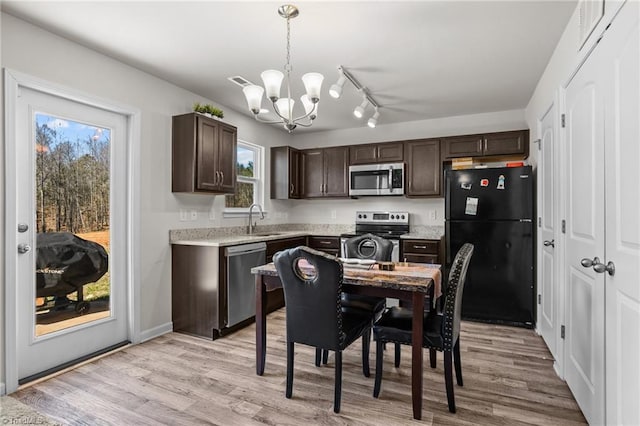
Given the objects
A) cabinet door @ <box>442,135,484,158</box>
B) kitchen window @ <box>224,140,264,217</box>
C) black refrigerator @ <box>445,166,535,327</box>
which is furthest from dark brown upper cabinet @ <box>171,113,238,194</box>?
cabinet door @ <box>442,135,484,158</box>

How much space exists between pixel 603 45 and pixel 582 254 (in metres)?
Result: 1.09

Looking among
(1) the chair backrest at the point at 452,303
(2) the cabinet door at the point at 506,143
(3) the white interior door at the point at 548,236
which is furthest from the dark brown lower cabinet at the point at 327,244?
(1) the chair backrest at the point at 452,303

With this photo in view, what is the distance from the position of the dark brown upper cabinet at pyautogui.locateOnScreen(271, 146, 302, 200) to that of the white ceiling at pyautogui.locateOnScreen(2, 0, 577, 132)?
151 centimetres

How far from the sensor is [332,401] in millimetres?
2137

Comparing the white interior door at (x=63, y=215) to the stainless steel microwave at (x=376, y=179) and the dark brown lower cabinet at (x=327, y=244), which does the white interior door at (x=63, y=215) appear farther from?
the stainless steel microwave at (x=376, y=179)

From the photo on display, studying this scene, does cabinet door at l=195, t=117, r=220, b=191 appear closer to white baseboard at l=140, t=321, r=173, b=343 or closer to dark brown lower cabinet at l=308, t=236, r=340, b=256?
white baseboard at l=140, t=321, r=173, b=343

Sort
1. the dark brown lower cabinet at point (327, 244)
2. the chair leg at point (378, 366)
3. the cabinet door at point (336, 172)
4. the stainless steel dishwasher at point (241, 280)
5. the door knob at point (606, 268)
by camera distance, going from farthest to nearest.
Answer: the cabinet door at point (336, 172) < the dark brown lower cabinet at point (327, 244) < the stainless steel dishwasher at point (241, 280) < the chair leg at point (378, 366) < the door knob at point (606, 268)

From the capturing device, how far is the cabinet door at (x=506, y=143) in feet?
13.3

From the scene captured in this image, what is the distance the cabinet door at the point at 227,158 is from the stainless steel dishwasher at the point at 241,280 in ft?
2.32

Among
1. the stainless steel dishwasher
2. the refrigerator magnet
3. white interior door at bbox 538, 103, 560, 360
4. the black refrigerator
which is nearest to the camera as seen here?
white interior door at bbox 538, 103, 560, 360

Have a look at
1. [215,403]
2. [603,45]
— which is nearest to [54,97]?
[215,403]

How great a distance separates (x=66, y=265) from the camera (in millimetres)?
2643

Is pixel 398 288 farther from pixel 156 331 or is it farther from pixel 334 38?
pixel 156 331

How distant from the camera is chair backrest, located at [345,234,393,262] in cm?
295
